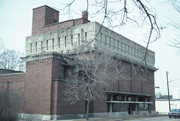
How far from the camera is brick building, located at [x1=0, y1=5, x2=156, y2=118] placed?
3525cm

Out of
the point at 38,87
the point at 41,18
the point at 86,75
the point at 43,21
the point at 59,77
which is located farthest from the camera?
the point at 41,18

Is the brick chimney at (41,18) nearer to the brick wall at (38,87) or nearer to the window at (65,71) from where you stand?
the window at (65,71)

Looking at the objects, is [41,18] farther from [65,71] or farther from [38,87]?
[38,87]

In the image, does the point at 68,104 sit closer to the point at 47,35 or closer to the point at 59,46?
the point at 59,46

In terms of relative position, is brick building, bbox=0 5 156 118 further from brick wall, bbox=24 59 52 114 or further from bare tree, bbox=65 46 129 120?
bare tree, bbox=65 46 129 120

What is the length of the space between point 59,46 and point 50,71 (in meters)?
10.1

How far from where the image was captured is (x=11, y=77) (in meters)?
41.3

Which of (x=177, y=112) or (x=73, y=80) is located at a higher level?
(x=73, y=80)

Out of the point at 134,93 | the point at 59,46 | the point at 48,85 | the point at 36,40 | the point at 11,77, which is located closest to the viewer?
the point at 48,85

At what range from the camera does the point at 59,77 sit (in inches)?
1453

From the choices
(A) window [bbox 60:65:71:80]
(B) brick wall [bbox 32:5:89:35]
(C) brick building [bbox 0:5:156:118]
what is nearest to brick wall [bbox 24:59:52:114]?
(C) brick building [bbox 0:5:156:118]

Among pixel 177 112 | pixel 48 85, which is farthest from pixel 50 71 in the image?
pixel 177 112

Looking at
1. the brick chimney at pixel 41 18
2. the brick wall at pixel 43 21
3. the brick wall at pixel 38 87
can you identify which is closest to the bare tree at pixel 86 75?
the brick wall at pixel 38 87

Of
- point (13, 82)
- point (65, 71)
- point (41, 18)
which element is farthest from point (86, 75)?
point (41, 18)
